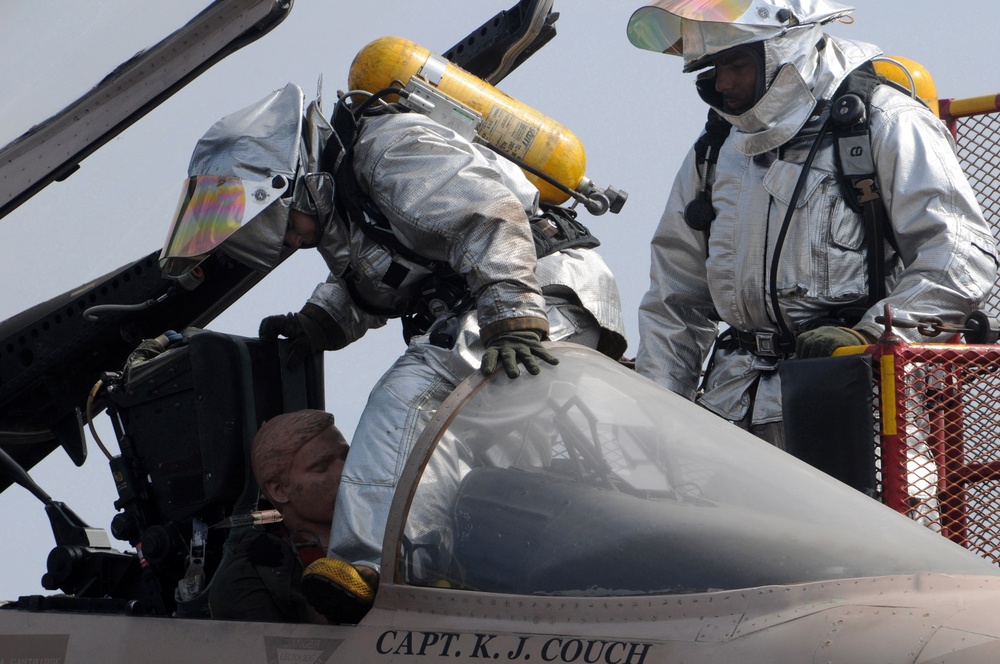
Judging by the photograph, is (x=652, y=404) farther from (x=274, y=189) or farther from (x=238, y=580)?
(x=274, y=189)

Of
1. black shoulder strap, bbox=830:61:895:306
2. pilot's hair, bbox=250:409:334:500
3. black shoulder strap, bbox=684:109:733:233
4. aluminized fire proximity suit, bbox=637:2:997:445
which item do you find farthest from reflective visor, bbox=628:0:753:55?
pilot's hair, bbox=250:409:334:500

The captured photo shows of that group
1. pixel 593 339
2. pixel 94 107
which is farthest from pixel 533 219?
pixel 94 107

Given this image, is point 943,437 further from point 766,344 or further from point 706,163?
point 706,163

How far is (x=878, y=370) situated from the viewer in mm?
2891

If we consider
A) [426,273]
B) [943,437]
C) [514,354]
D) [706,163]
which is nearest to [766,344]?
[706,163]

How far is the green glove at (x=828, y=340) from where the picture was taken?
3059 mm

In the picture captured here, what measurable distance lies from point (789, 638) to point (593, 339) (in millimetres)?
1743

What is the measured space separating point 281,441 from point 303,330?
31.9 inches

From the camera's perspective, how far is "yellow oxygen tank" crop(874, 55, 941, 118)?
154 inches

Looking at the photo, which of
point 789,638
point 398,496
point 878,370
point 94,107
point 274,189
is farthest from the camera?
point 94,107

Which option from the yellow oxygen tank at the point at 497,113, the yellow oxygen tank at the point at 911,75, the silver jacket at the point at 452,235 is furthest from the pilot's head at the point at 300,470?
the yellow oxygen tank at the point at 911,75

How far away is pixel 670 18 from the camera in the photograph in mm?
3811

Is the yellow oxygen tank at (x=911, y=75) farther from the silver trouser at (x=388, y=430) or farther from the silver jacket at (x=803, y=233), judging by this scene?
the silver trouser at (x=388, y=430)

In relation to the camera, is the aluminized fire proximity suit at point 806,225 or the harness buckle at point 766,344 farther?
the harness buckle at point 766,344
